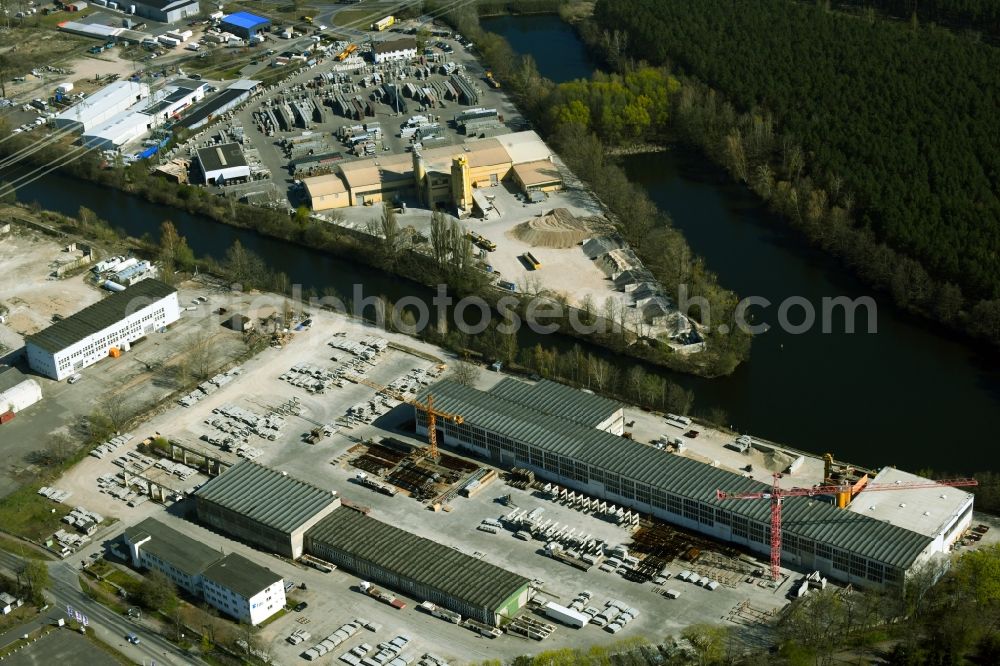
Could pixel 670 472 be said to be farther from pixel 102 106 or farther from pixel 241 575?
pixel 102 106

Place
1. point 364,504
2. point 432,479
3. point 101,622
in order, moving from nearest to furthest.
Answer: point 101,622 → point 364,504 → point 432,479

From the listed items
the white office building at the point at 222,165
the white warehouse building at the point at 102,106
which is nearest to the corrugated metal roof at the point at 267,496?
the white office building at the point at 222,165

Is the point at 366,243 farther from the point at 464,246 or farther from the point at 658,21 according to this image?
the point at 658,21

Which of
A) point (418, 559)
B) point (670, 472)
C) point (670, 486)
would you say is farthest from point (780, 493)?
point (418, 559)

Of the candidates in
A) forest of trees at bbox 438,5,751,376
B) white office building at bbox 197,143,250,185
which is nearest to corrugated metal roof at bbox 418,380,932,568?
forest of trees at bbox 438,5,751,376

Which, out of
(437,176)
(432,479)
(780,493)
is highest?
(780,493)

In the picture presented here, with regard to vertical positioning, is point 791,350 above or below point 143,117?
below

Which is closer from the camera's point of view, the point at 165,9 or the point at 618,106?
the point at 618,106
